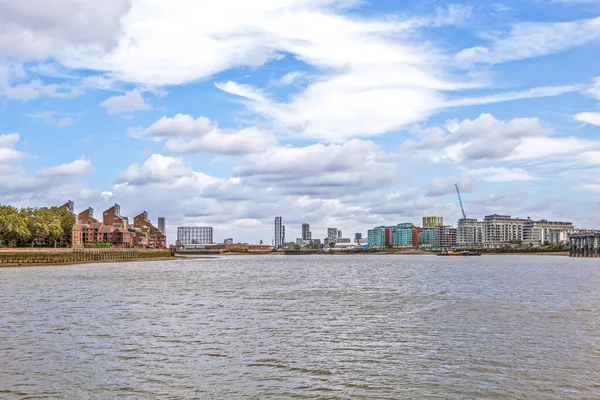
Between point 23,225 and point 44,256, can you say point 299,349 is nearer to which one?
point 44,256

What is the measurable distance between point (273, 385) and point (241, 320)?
18650 mm

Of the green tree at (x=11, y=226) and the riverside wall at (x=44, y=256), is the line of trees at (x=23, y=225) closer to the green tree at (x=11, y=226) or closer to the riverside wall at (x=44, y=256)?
the green tree at (x=11, y=226)

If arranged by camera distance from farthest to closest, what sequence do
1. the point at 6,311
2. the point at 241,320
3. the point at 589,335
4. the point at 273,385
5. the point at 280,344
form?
the point at 6,311 → the point at 241,320 → the point at 589,335 → the point at 280,344 → the point at 273,385

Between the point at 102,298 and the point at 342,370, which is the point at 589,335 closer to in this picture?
the point at 342,370

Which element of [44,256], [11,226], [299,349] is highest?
[11,226]

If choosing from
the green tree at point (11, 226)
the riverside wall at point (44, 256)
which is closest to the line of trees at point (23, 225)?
the green tree at point (11, 226)

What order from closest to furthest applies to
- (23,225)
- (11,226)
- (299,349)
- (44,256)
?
(299,349)
(44,256)
(11,226)
(23,225)

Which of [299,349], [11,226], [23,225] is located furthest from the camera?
[23,225]

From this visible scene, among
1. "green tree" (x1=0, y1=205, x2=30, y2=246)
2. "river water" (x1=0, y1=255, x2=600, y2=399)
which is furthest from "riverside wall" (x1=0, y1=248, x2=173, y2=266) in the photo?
"river water" (x1=0, y1=255, x2=600, y2=399)

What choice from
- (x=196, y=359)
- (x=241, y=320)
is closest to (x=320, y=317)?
(x=241, y=320)

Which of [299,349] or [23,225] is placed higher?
[23,225]

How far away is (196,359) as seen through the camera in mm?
27891

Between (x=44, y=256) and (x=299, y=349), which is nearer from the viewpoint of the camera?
(x=299, y=349)

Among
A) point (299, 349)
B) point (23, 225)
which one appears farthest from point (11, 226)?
point (299, 349)
